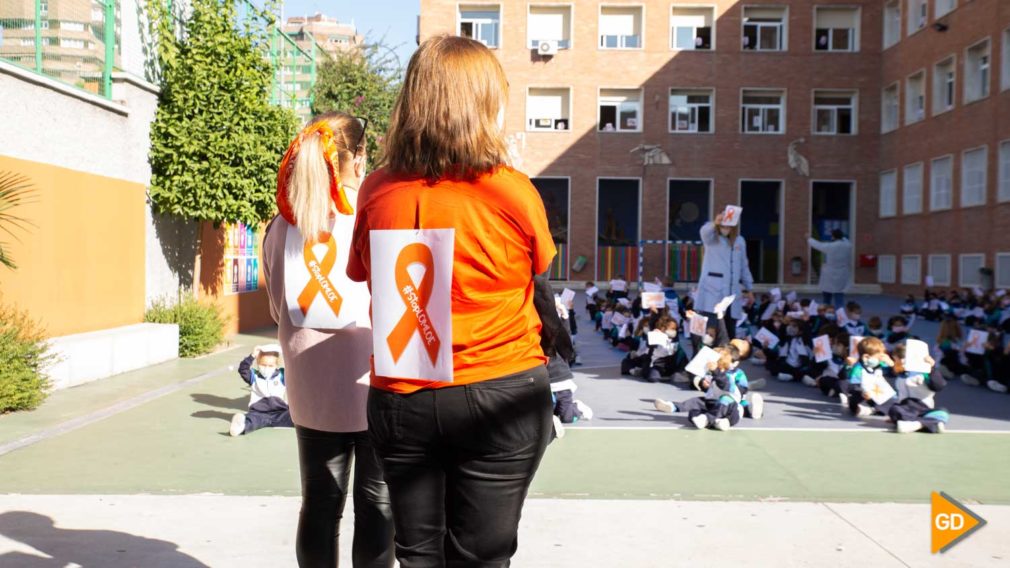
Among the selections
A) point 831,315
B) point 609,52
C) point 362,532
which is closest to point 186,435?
point 362,532

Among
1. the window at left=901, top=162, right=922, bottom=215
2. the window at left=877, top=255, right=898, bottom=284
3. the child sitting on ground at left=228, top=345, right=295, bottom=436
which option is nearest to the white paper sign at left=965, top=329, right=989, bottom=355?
the child sitting on ground at left=228, top=345, right=295, bottom=436

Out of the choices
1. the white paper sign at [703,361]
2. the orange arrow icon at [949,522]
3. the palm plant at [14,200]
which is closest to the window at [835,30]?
the white paper sign at [703,361]

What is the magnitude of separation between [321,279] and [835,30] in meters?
36.4

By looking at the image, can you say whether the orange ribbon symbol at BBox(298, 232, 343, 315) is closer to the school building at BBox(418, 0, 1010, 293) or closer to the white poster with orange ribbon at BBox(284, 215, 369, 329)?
the white poster with orange ribbon at BBox(284, 215, 369, 329)

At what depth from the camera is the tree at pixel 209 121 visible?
1318 centimetres

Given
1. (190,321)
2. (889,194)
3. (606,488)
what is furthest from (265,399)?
(889,194)

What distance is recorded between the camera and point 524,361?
2.34 meters

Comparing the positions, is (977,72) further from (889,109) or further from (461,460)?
(461,460)

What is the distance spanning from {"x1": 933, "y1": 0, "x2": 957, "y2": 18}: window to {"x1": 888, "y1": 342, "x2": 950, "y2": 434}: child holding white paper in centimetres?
2418

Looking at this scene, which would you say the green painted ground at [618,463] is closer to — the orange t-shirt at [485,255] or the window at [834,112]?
the orange t-shirt at [485,255]

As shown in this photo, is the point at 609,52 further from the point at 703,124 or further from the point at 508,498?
the point at 508,498

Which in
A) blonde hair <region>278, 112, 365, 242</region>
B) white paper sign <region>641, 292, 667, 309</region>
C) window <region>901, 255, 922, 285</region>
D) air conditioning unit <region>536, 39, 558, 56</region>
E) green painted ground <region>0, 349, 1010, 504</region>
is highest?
air conditioning unit <region>536, 39, 558, 56</region>

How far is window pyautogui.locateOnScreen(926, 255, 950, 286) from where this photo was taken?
95.8 feet

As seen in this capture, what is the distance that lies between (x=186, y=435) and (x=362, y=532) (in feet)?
15.9
